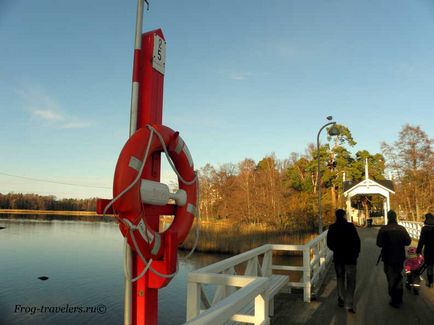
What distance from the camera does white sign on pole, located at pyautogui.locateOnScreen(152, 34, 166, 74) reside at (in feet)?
9.96

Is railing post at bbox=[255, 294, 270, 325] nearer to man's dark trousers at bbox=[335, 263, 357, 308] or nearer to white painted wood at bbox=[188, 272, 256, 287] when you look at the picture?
white painted wood at bbox=[188, 272, 256, 287]

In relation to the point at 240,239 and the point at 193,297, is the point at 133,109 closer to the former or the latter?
the point at 193,297

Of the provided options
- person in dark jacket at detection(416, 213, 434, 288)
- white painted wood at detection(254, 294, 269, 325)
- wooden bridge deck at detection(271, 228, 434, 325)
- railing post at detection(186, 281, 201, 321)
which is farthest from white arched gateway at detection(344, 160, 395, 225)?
railing post at detection(186, 281, 201, 321)

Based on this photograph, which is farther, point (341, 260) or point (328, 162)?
point (328, 162)

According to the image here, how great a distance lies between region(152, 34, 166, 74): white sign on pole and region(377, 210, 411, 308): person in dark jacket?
441cm

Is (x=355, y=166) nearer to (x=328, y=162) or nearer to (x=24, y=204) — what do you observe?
(x=328, y=162)

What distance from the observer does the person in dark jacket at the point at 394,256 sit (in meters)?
5.64

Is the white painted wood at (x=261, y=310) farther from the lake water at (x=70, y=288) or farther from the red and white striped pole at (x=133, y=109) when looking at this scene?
the lake water at (x=70, y=288)

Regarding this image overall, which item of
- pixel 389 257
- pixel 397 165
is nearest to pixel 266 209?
pixel 397 165

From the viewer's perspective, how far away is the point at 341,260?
567cm

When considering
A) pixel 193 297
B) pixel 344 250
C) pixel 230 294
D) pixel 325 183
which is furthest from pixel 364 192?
pixel 193 297

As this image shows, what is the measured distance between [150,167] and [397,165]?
36460mm

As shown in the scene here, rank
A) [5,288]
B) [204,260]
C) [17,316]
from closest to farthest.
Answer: [17,316] < [5,288] < [204,260]

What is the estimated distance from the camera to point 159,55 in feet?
10.2
